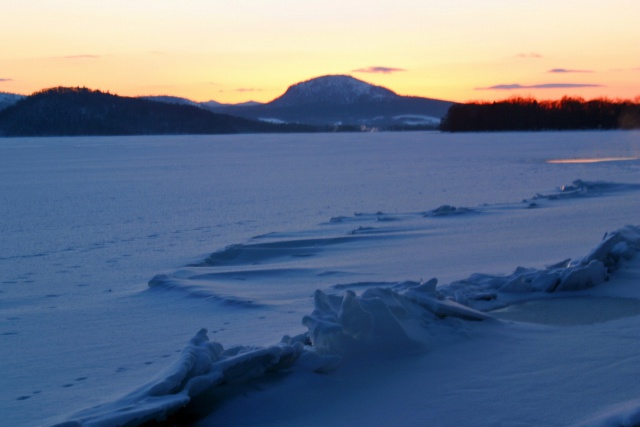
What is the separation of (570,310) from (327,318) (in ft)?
5.14

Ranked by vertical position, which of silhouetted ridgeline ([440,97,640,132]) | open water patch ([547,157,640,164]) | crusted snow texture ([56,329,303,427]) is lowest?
crusted snow texture ([56,329,303,427])

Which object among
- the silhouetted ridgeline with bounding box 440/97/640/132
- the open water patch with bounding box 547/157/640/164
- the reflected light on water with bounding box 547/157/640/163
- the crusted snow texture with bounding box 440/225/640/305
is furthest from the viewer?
the silhouetted ridgeline with bounding box 440/97/640/132

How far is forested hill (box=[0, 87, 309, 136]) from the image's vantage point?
8200 cm

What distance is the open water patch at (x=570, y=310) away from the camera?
3.84m

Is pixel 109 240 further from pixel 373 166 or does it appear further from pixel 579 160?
pixel 579 160

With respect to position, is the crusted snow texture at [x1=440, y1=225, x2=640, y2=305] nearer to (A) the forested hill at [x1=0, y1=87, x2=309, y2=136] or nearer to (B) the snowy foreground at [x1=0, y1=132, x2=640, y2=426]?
(B) the snowy foreground at [x1=0, y1=132, x2=640, y2=426]

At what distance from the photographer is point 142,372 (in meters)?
3.28

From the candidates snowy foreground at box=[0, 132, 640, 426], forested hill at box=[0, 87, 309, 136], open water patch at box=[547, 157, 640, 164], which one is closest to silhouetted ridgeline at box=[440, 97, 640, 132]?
forested hill at box=[0, 87, 309, 136]

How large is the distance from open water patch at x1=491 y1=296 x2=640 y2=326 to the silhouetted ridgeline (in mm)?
64688

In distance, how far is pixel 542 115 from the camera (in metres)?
69.9

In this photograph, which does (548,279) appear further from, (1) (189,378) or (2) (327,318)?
(1) (189,378)

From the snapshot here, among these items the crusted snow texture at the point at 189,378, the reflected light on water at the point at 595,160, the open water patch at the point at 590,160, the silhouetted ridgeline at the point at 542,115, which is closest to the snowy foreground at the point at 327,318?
the crusted snow texture at the point at 189,378

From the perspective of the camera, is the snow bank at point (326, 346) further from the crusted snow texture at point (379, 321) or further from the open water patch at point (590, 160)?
the open water patch at point (590, 160)

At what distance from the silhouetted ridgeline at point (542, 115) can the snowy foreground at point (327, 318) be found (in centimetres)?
6080
